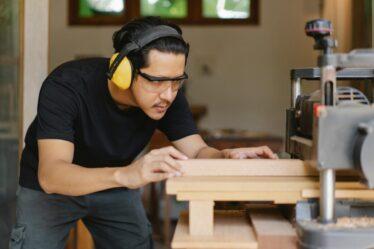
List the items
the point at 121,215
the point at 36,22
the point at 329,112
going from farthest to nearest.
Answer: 1. the point at 36,22
2. the point at 121,215
3. the point at 329,112

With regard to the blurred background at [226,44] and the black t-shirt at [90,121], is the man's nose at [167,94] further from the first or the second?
Result: the blurred background at [226,44]

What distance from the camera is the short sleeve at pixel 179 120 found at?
2002 mm

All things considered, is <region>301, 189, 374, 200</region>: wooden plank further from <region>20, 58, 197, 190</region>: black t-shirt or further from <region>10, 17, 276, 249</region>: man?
<region>20, 58, 197, 190</region>: black t-shirt

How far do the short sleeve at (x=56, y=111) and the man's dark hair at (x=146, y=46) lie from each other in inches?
9.1

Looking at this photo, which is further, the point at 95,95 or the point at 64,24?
the point at 64,24

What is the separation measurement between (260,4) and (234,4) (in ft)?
0.99

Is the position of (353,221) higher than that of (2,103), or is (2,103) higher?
(2,103)

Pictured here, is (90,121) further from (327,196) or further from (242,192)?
(327,196)

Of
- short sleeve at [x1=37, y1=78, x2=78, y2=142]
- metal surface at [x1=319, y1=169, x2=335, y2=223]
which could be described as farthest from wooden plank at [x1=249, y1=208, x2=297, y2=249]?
short sleeve at [x1=37, y1=78, x2=78, y2=142]

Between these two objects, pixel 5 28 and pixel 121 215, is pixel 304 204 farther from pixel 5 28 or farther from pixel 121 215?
pixel 5 28

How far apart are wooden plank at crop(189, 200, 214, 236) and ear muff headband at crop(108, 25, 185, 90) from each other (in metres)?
0.42

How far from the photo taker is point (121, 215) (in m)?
2.08

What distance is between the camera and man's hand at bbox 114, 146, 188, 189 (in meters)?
1.27

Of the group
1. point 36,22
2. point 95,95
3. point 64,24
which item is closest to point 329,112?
point 95,95
